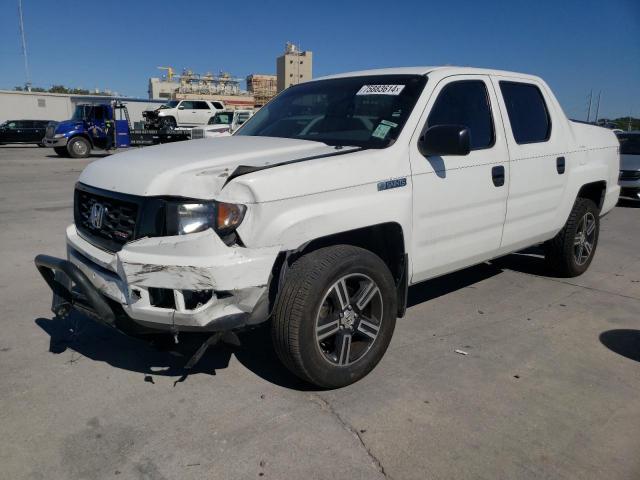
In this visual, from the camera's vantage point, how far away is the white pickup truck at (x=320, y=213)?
2.61 m

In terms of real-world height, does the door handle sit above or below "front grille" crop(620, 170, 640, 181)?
above

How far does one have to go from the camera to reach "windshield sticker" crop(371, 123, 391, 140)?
11.1 ft

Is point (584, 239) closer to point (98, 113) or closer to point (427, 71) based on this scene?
point (427, 71)

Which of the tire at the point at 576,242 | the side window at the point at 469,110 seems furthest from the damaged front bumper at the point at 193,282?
the tire at the point at 576,242

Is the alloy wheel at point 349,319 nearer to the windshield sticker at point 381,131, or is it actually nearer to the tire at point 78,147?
the windshield sticker at point 381,131

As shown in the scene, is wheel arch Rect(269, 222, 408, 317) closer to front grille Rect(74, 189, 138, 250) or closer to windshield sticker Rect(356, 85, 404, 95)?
front grille Rect(74, 189, 138, 250)

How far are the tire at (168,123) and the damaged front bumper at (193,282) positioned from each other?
2748 cm

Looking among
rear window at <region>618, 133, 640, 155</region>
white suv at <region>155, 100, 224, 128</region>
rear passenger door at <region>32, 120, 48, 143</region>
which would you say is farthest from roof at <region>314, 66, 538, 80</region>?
rear passenger door at <region>32, 120, 48, 143</region>

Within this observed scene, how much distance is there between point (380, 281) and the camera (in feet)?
10.4

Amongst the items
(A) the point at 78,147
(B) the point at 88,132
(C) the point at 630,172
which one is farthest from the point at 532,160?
(B) the point at 88,132

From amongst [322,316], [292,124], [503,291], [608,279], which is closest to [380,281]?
[322,316]

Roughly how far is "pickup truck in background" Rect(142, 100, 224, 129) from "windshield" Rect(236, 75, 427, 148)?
2694 centimetres

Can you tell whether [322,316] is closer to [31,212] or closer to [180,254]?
[180,254]

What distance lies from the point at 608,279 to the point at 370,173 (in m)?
3.76
